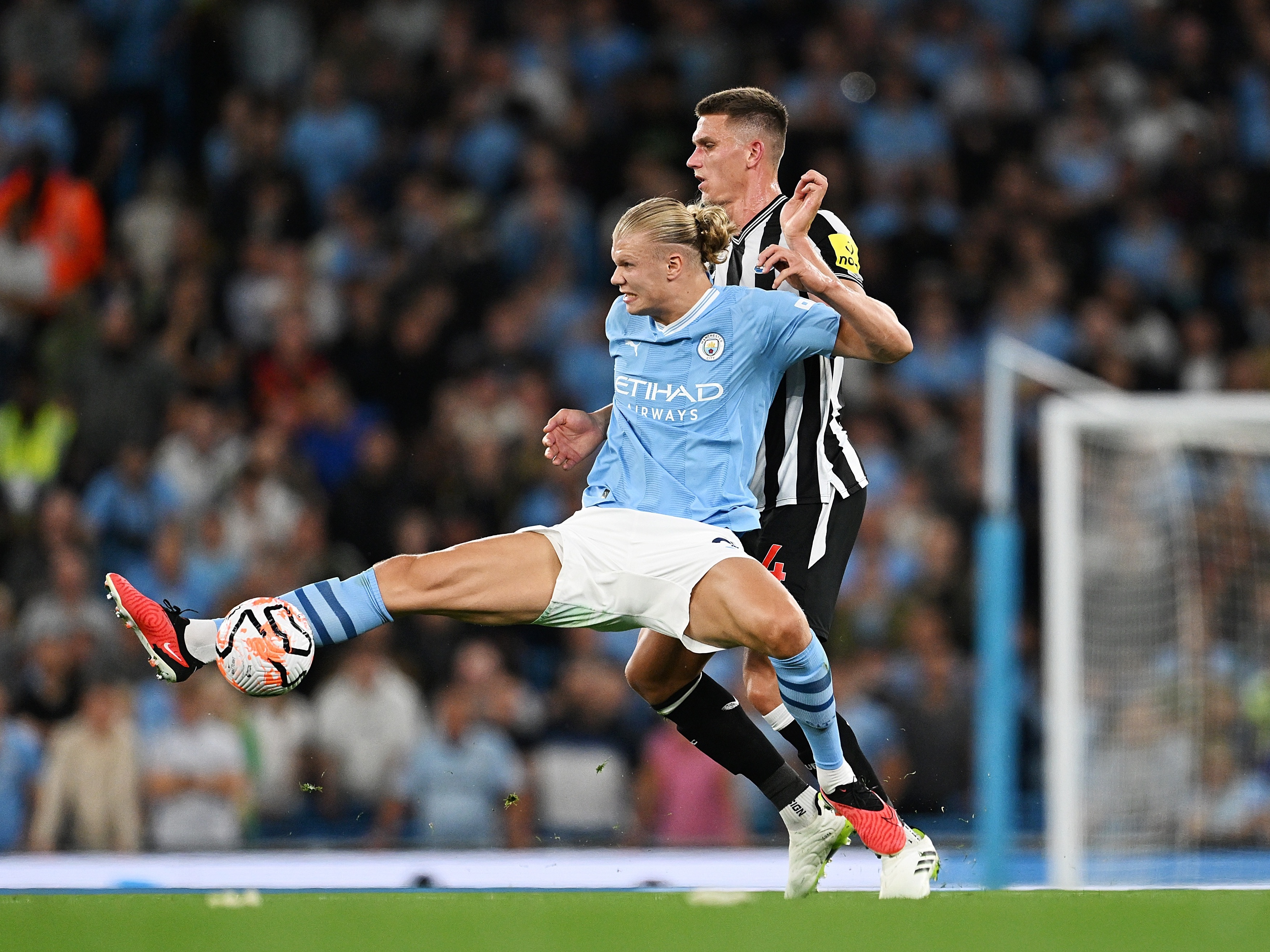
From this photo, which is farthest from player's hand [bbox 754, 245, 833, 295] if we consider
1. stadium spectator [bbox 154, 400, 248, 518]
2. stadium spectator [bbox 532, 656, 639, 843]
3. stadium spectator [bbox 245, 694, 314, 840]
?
stadium spectator [bbox 154, 400, 248, 518]

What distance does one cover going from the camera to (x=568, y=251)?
38.2ft

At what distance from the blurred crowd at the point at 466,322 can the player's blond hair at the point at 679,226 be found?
4241 mm

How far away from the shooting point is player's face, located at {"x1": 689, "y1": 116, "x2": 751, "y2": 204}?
5465 mm

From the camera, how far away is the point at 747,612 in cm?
461

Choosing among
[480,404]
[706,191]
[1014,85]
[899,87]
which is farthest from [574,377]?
[706,191]

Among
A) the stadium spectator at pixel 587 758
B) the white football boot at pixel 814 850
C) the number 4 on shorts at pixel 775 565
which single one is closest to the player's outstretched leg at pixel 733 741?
the white football boot at pixel 814 850

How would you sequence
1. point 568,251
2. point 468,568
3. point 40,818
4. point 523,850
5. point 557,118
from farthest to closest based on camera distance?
1. point 557,118
2. point 568,251
3. point 40,818
4. point 523,850
5. point 468,568

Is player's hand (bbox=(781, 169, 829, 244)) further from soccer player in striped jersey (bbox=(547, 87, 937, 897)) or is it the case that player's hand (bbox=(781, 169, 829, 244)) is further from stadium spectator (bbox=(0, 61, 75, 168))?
stadium spectator (bbox=(0, 61, 75, 168))

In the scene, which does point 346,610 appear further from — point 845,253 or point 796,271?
point 845,253

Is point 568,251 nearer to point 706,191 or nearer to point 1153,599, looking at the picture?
point 1153,599

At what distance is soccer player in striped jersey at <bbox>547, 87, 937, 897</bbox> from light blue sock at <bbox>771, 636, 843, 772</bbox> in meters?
0.13

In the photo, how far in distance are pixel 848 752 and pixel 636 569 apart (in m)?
1.12

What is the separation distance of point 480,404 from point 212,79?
405 cm

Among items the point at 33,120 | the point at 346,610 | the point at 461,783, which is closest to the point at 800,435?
the point at 346,610
